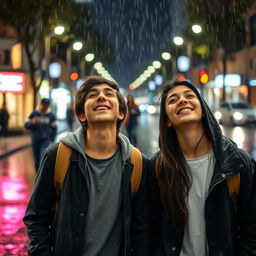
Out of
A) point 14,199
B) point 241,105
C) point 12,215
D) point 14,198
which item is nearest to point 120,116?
point 12,215

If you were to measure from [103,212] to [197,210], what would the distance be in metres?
0.49

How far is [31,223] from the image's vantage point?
10.2 feet

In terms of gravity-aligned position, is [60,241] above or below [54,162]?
below

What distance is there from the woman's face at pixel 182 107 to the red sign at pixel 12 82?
27155mm

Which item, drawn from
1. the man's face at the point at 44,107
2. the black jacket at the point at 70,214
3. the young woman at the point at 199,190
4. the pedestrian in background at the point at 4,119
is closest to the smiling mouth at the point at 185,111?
the young woman at the point at 199,190

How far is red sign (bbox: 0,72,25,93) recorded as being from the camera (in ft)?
98.6

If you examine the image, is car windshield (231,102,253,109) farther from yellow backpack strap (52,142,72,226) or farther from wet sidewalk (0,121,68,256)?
yellow backpack strap (52,142,72,226)

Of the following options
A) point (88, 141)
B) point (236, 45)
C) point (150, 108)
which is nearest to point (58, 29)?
point (88, 141)

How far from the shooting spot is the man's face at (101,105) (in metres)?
3.17

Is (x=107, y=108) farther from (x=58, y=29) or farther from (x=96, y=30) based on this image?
(x=96, y=30)

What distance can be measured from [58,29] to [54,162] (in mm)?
27746

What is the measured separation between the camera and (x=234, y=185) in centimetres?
302

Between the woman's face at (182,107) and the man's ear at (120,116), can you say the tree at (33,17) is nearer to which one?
the man's ear at (120,116)

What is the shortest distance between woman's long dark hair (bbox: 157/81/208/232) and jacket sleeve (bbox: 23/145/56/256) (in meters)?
0.59
